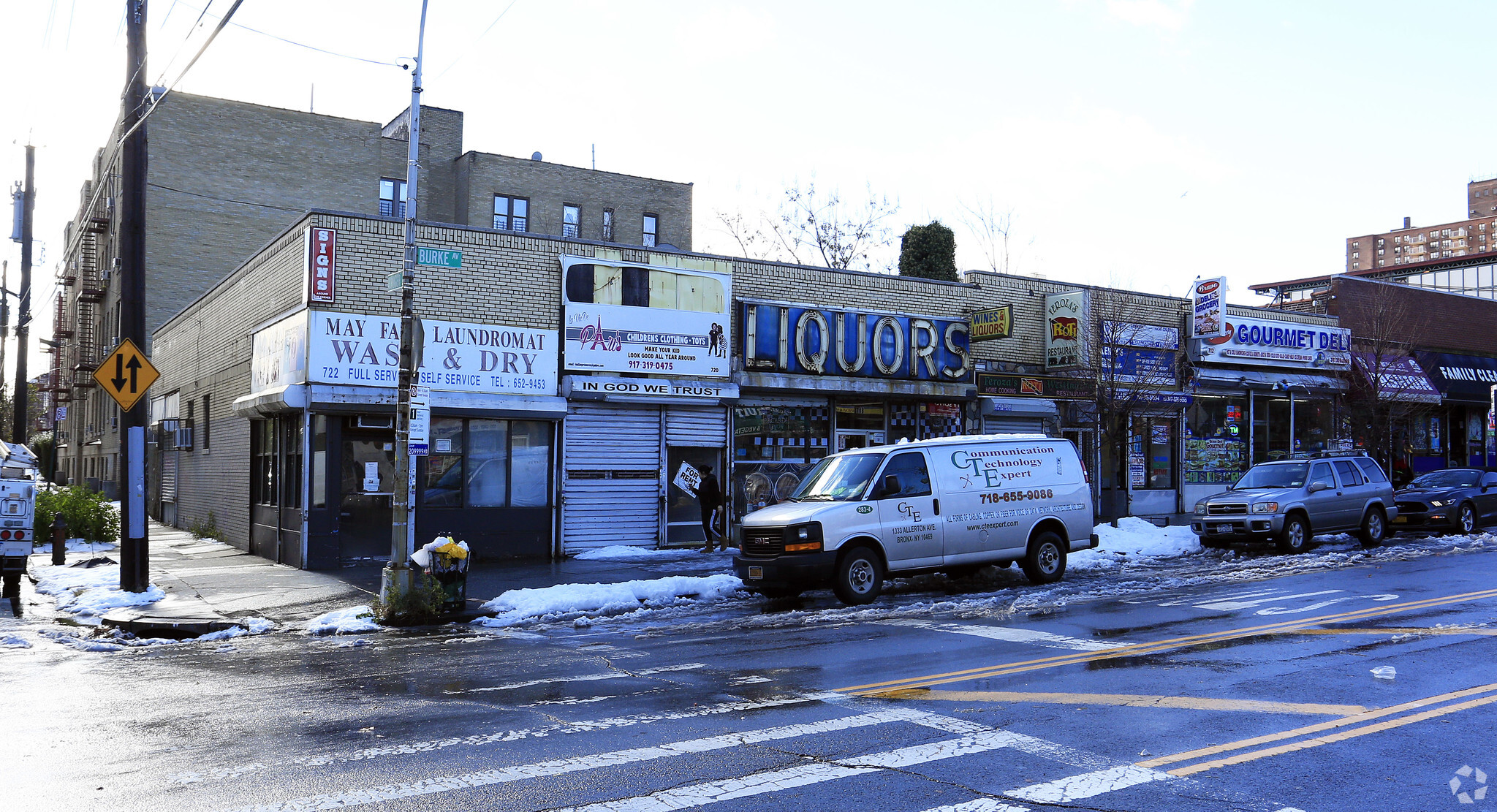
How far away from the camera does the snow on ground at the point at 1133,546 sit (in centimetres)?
1781

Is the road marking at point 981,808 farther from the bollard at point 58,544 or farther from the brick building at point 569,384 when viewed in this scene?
the bollard at point 58,544

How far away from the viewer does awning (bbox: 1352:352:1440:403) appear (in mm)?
30859

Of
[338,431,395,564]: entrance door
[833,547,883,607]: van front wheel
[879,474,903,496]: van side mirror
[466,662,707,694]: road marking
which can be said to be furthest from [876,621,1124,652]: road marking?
[338,431,395,564]: entrance door

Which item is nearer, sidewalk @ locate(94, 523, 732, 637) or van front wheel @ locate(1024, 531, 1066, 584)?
sidewalk @ locate(94, 523, 732, 637)

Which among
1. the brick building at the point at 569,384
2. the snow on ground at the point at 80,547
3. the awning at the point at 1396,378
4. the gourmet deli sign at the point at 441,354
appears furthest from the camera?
the awning at the point at 1396,378

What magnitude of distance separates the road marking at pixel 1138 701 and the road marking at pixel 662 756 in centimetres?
70

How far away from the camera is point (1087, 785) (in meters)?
5.53

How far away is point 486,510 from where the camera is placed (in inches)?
743

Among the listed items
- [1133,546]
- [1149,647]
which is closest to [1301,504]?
[1133,546]

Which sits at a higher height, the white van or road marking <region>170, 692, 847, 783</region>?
the white van

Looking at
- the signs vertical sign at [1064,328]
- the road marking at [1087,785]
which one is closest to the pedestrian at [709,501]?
the signs vertical sign at [1064,328]

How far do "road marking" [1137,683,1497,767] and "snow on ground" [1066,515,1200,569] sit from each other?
958 centimetres

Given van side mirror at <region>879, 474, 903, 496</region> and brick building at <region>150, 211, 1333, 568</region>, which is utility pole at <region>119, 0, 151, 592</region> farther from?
van side mirror at <region>879, 474, 903, 496</region>

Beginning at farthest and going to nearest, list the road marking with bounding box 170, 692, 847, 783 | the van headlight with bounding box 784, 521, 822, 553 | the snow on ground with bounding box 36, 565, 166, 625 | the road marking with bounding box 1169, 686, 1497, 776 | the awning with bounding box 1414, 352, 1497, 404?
the awning with bounding box 1414, 352, 1497, 404 < the snow on ground with bounding box 36, 565, 166, 625 < the van headlight with bounding box 784, 521, 822, 553 < the road marking with bounding box 170, 692, 847, 783 < the road marking with bounding box 1169, 686, 1497, 776
